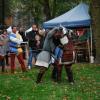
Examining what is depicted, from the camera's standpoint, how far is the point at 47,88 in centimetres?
1385

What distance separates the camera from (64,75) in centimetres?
1697

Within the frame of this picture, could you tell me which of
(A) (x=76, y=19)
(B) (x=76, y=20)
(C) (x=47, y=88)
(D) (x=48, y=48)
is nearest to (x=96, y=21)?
(B) (x=76, y=20)

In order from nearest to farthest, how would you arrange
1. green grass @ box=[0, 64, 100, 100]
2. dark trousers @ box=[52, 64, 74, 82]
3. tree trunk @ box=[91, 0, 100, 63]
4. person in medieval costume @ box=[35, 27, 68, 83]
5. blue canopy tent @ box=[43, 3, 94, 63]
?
green grass @ box=[0, 64, 100, 100] < person in medieval costume @ box=[35, 27, 68, 83] < dark trousers @ box=[52, 64, 74, 82] < tree trunk @ box=[91, 0, 100, 63] < blue canopy tent @ box=[43, 3, 94, 63]

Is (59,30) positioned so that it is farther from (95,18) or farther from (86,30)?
(86,30)

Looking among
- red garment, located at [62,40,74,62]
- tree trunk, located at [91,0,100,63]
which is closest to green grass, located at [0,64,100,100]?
red garment, located at [62,40,74,62]

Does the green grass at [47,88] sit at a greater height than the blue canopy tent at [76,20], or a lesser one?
lesser

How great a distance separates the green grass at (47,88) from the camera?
12562 mm

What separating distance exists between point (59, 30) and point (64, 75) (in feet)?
9.88

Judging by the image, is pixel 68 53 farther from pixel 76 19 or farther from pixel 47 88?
pixel 76 19

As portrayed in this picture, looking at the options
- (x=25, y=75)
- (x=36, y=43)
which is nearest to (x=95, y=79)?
(x=25, y=75)

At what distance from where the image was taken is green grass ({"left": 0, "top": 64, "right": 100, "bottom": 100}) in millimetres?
12562

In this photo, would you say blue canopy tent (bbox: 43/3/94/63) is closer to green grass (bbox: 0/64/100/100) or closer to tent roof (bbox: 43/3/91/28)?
tent roof (bbox: 43/3/91/28)

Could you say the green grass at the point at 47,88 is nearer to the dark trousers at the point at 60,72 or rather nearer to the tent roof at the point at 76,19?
the dark trousers at the point at 60,72

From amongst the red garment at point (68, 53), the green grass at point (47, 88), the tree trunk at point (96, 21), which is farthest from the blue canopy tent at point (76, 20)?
the red garment at point (68, 53)
